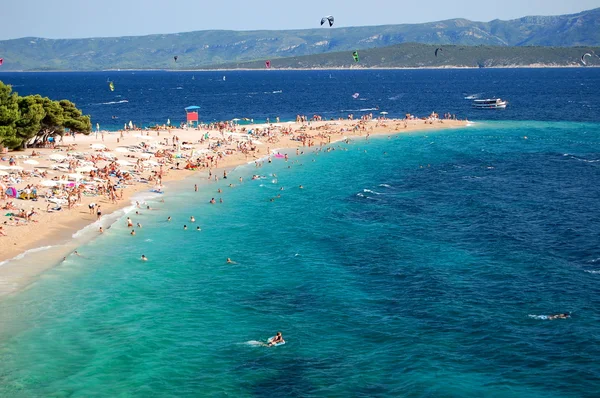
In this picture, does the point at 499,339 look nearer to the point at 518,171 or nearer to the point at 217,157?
the point at 518,171

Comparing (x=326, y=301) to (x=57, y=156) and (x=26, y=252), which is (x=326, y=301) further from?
(x=57, y=156)

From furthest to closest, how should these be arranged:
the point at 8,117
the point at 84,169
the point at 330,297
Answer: the point at 8,117
the point at 84,169
the point at 330,297

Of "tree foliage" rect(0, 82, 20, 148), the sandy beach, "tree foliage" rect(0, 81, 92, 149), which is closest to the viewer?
the sandy beach

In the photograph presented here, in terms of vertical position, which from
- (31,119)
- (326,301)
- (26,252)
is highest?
(31,119)

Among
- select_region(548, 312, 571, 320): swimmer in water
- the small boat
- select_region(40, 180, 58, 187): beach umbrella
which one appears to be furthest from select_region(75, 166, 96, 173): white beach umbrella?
the small boat

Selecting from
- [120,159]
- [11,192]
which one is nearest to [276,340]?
[11,192]

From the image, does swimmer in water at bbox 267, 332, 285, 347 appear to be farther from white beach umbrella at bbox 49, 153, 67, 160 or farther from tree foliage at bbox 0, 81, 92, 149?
tree foliage at bbox 0, 81, 92, 149
